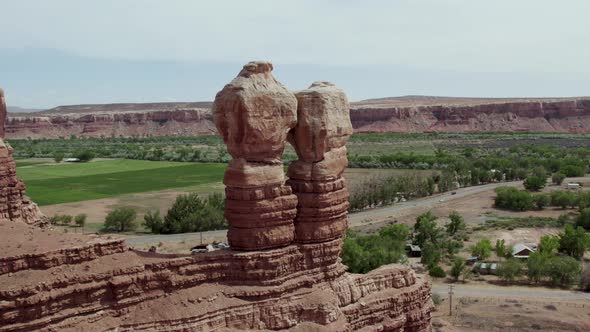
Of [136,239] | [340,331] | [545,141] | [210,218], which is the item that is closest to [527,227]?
[210,218]

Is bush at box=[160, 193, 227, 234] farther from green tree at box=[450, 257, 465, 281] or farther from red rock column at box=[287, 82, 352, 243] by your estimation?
red rock column at box=[287, 82, 352, 243]

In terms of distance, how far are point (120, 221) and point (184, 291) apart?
50292 millimetres

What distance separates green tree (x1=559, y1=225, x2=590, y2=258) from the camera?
54750mm

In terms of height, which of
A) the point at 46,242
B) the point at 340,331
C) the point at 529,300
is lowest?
the point at 529,300

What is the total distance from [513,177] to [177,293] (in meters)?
103

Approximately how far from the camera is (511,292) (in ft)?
150


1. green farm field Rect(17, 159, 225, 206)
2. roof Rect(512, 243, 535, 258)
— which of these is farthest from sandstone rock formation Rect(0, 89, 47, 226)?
A: green farm field Rect(17, 159, 225, 206)

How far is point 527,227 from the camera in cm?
6856

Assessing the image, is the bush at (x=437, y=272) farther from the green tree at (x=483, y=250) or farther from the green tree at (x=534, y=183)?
the green tree at (x=534, y=183)

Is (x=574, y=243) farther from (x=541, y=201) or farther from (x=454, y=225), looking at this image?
(x=541, y=201)

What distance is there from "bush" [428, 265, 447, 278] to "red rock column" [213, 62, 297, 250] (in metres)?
33.5

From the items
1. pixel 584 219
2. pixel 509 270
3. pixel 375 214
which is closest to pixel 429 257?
pixel 509 270

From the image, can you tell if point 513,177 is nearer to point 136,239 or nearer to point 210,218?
point 210,218

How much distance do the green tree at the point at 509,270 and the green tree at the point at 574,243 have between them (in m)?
9.83
